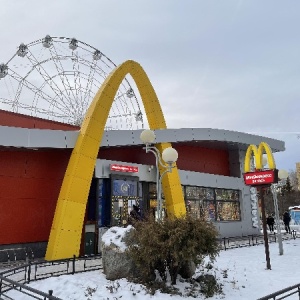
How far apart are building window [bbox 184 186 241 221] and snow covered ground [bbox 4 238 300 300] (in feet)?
40.2

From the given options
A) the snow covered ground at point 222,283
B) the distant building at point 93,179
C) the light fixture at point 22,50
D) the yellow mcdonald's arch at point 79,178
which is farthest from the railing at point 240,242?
the light fixture at point 22,50

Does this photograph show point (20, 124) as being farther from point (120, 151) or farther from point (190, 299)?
point (190, 299)

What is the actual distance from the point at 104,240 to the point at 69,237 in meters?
5.50

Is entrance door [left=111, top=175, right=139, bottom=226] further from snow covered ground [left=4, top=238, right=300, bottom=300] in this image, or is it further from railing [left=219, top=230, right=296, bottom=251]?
snow covered ground [left=4, top=238, right=300, bottom=300]

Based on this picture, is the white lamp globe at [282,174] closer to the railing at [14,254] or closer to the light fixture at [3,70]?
the railing at [14,254]

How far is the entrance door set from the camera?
71.3 feet

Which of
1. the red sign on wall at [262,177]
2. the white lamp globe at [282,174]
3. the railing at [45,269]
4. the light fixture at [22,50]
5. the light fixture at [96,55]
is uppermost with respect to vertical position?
the light fixture at [96,55]

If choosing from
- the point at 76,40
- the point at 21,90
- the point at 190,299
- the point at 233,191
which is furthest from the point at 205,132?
the point at 190,299

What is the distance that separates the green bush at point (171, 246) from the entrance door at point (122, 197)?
9975 mm

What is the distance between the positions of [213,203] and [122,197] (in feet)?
36.1

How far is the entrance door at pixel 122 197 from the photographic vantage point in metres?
21.7

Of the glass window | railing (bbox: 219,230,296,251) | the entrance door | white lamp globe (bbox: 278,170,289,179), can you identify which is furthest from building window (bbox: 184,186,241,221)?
white lamp globe (bbox: 278,170,289,179)

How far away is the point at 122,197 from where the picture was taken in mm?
22344

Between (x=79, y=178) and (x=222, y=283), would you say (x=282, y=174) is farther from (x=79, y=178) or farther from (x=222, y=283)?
(x=79, y=178)
